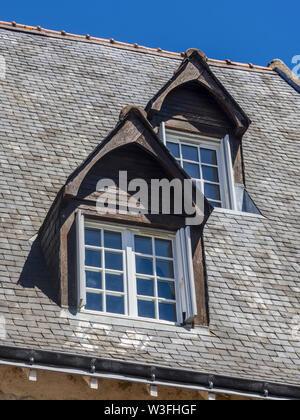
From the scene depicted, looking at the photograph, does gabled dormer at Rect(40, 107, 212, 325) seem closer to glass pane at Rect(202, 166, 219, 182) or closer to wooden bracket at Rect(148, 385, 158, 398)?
wooden bracket at Rect(148, 385, 158, 398)

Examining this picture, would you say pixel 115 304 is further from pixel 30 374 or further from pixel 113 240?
pixel 30 374

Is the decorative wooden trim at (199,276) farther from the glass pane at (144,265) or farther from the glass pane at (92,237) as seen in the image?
the glass pane at (92,237)

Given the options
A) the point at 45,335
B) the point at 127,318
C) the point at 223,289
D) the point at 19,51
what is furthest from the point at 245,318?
the point at 19,51

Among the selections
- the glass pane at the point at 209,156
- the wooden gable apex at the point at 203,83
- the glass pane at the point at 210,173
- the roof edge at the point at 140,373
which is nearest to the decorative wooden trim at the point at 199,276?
the roof edge at the point at 140,373

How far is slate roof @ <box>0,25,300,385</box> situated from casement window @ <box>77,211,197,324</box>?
27 cm

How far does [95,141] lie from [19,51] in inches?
103

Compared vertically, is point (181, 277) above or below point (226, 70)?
below

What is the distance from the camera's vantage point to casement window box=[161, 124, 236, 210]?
15125 millimetres

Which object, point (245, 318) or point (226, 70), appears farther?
point (226, 70)

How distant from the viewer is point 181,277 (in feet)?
41.8

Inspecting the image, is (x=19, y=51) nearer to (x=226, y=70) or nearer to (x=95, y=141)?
(x=95, y=141)

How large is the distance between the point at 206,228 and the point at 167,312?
2012 mm

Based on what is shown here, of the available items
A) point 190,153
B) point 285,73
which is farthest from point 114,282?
point 285,73

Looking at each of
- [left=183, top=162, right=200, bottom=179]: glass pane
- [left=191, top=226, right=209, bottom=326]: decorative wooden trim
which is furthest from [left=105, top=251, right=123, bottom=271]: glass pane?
[left=183, top=162, right=200, bottom=179]: glass pane
